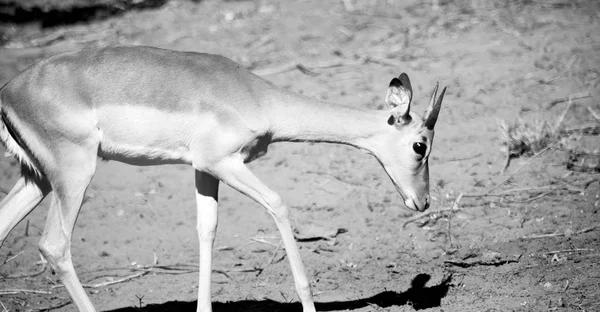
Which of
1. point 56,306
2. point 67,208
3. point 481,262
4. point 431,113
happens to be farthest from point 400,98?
point 56,306

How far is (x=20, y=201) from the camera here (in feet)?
16.7

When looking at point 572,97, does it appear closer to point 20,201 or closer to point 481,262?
point 481,262

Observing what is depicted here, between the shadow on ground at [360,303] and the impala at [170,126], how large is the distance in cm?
41

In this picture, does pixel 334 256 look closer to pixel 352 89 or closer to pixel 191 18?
pixel 352 89

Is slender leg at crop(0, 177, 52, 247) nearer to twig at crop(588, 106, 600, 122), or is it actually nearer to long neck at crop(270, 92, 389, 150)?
long neck at crop(270, 92, 389, 150)

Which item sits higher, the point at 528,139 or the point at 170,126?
the point at 170,126

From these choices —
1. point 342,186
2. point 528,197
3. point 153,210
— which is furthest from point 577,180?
point 153,210

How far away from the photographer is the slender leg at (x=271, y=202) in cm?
465

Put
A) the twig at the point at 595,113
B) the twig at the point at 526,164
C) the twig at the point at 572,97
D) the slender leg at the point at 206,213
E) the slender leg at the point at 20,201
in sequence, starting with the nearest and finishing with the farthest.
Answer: the slender leg at the point at 20,201
the slender leg at the point at 206,213
the twig at the point at 526,164
the twig at the point at 595,113
the twig at the point at 572,97

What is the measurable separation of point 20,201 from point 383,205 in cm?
286

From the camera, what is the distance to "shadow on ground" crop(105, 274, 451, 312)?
5102mm

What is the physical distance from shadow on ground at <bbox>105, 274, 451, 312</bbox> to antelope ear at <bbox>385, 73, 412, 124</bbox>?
1232 mm

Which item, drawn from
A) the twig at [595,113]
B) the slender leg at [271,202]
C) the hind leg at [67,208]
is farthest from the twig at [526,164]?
the hind leg at [67,208]

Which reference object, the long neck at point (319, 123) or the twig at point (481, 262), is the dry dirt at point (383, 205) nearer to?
the twig at point (481, 262)
